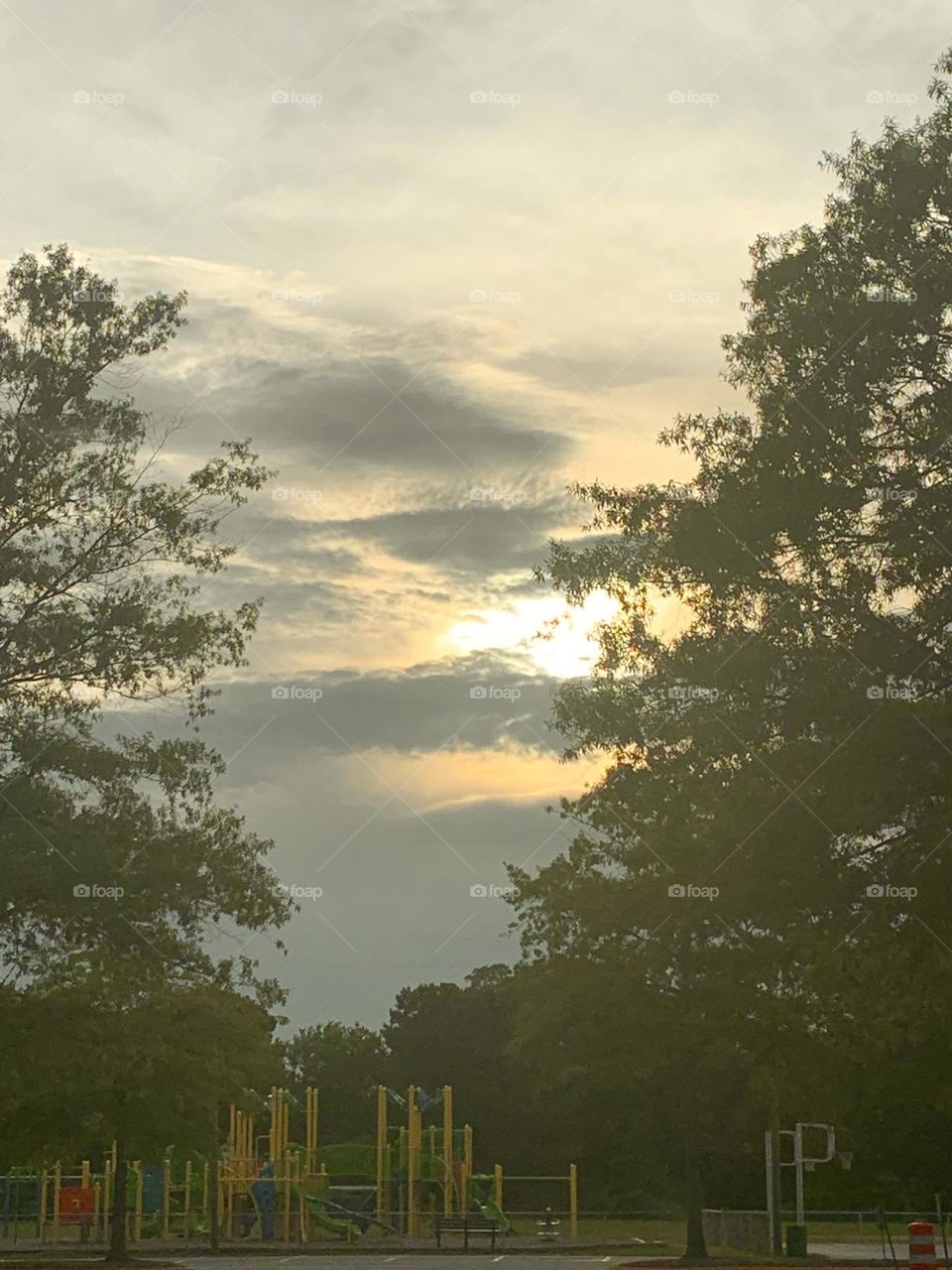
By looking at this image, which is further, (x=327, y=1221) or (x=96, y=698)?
(x=327, y=1221)

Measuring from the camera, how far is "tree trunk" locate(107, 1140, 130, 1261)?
3472 centimetres

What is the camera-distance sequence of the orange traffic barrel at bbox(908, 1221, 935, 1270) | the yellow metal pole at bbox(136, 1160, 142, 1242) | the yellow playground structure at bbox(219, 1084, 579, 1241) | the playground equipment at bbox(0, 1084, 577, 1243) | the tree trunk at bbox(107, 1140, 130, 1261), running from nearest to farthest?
1. the orange traffic barrel at bbox(908, 1221, 935, 1270)
2. the tree trunk at bbox(107, 1140, 130, 1261)
3. the yellow metal pole at bbox(136, 1160, 142, 1242)
4. the playground equipment at bbox(0, 1084, 577, 1243)
5. the yellow playground structure at bbox(219, 1084, 579, 1241)

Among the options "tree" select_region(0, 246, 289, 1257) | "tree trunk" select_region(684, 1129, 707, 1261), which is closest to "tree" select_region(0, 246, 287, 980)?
"tree" select_region(0, 246, 289, 1257)

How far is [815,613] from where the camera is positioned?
68.3ft

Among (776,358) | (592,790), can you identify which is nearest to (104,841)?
(592,790)

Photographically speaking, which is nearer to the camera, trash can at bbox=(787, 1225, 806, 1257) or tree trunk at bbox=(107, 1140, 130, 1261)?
tree trunk at bbox=(107, 1140, 130, 1261)

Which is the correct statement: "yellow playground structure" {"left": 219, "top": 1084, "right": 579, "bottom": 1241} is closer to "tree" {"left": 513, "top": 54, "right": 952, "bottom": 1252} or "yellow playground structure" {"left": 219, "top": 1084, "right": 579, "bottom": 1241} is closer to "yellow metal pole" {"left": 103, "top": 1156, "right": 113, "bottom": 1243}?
"yellow metal pole" {"left": 103, "top": 1156, "right": 113, "bottom": 1243}

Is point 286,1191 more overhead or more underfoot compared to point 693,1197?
more underfoot

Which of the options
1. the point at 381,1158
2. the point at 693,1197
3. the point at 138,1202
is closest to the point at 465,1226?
the point at 381,1158

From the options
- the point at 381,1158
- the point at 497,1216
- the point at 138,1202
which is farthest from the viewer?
the point at 381,1158

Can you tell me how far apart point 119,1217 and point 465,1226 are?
44.0 feet

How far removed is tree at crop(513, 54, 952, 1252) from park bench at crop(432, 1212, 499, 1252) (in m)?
23.7

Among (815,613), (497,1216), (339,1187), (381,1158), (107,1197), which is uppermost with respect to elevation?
(815,613)

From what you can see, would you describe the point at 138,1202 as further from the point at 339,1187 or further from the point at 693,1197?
the point at 693,1197
